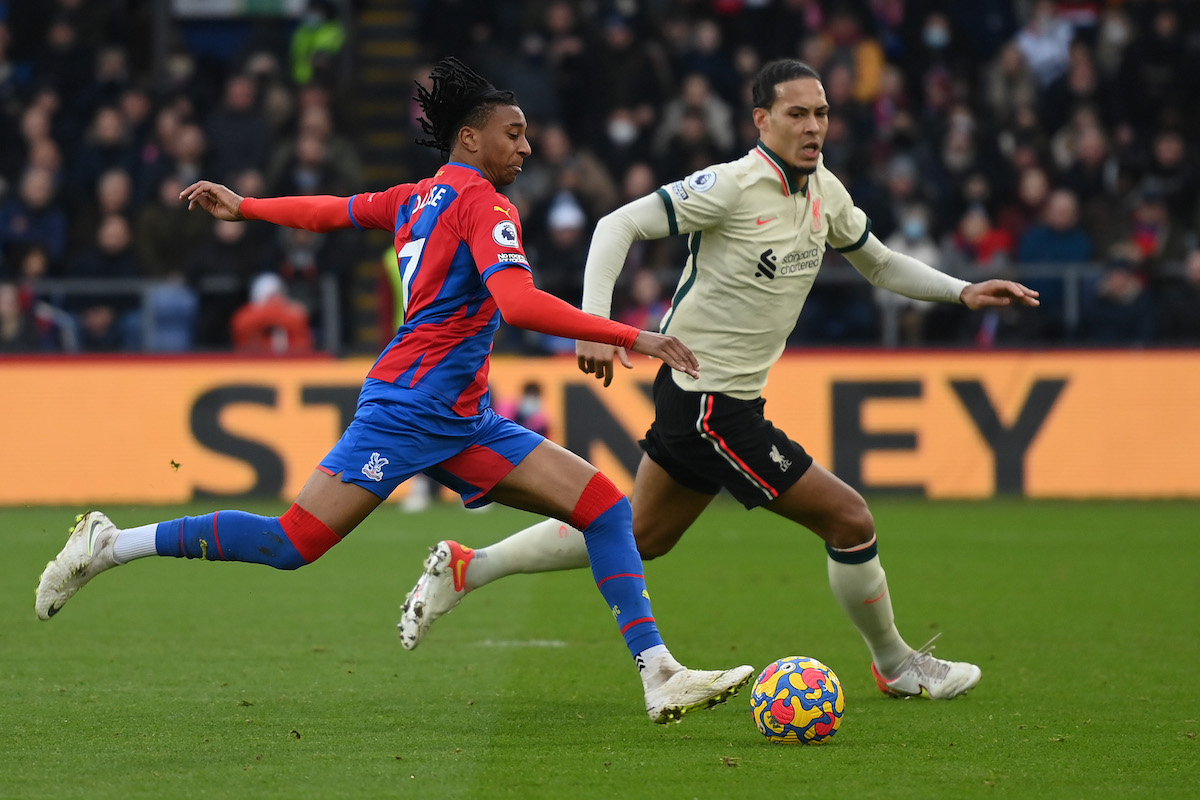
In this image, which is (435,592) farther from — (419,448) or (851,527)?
(851,527)

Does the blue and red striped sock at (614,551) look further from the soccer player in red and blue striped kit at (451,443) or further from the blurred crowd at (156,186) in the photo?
the blurred crowd at (156,186)

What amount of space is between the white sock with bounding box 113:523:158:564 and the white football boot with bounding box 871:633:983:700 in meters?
2.83

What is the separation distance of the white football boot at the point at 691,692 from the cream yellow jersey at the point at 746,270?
127 centimetres

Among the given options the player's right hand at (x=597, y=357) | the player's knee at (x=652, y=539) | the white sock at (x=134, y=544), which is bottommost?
the player's knee at (x=652, y=539)

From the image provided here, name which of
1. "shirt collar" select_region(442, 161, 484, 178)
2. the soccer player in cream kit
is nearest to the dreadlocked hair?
"shirt collar" select_region(442, 161, 484, 178)

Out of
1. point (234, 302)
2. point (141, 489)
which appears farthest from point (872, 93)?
point (141, 489)

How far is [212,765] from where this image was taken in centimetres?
495

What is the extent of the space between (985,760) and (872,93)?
13.1m

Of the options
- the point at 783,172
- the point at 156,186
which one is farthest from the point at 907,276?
the point at 156,186

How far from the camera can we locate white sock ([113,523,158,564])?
5559mm

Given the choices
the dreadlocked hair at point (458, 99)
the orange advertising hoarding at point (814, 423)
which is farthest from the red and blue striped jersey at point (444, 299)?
the orange advertising hoarding at point (814, 423)

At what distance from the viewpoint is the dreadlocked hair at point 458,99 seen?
18.4 feet

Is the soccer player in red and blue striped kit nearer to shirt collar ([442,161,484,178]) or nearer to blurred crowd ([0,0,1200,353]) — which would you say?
shirt collar ([442,161,484,178])

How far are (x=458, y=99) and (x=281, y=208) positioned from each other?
2.80 feet
